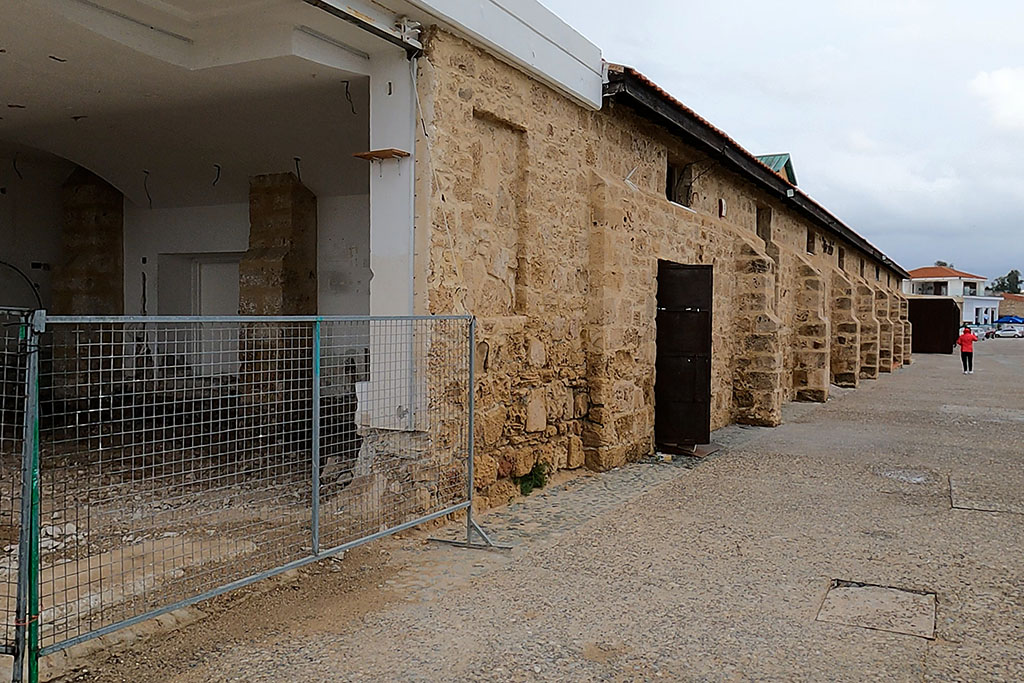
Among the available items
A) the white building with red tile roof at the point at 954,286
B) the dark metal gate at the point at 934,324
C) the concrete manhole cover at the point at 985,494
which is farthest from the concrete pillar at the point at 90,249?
the white building with red tile roof at the point at 954,286

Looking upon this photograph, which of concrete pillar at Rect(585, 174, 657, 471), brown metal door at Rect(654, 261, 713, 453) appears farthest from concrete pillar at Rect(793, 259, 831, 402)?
concrete pillar at Rect(585, 174, 657, 471)

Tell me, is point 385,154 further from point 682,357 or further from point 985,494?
point 985,494

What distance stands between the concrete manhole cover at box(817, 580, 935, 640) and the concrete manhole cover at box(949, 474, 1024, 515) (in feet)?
8.23

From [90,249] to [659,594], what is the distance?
30.1ft

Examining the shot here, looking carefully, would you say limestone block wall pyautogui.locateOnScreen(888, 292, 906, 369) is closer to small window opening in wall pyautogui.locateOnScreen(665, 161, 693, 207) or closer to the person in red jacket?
the person in red jacket

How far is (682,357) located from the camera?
9094mm

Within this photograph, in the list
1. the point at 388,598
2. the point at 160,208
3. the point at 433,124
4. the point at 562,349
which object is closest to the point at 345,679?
the point at 388,598

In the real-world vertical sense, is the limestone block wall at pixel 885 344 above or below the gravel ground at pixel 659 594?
above

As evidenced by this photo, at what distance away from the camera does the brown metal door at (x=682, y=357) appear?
9016 millimetres

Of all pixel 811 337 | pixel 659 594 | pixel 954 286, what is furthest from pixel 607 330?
pixel 954 286

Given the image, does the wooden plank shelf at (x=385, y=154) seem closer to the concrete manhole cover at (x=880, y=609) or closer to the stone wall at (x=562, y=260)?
the stone wall at (x=562, y=260)

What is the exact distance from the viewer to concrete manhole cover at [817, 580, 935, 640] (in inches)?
165

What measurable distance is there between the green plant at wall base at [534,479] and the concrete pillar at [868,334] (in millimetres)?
16316

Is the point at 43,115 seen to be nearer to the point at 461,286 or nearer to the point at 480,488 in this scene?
the point at 461,286
